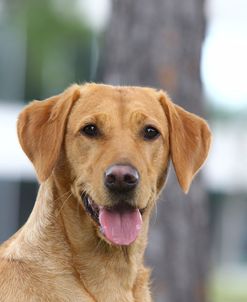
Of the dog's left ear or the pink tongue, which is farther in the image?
the dog's left ear

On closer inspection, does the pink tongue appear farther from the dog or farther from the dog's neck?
the dog's neck

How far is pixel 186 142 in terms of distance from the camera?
6250 mm

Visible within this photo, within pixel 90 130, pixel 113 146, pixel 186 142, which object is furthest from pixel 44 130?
pixel 186 142

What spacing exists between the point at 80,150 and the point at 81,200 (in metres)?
0.30

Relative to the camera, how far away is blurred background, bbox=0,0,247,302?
10.4 m

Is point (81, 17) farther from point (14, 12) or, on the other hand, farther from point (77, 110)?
point (77, 110)

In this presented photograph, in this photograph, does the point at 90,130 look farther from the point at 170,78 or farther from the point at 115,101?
the point at 170,78

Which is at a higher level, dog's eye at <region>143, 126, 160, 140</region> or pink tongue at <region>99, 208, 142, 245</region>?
dog's eye at <region>143, 126, 160, 140</region>

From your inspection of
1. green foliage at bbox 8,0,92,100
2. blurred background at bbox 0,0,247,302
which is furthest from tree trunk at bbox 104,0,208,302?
green foliage at bbox 8,0,92,100

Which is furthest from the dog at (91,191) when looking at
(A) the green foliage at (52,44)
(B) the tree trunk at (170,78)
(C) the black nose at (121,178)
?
(A) the green foliage at (52,44)

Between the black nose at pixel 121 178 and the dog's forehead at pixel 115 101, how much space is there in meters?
0.51

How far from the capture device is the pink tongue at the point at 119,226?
18.6 ft

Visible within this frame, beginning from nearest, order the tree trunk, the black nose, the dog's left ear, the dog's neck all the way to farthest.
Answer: the black nose, the dog's neck, the dog's left ear, the tree trunk

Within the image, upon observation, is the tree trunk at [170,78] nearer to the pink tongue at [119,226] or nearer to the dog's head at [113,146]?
the dog's head at [113,146]
